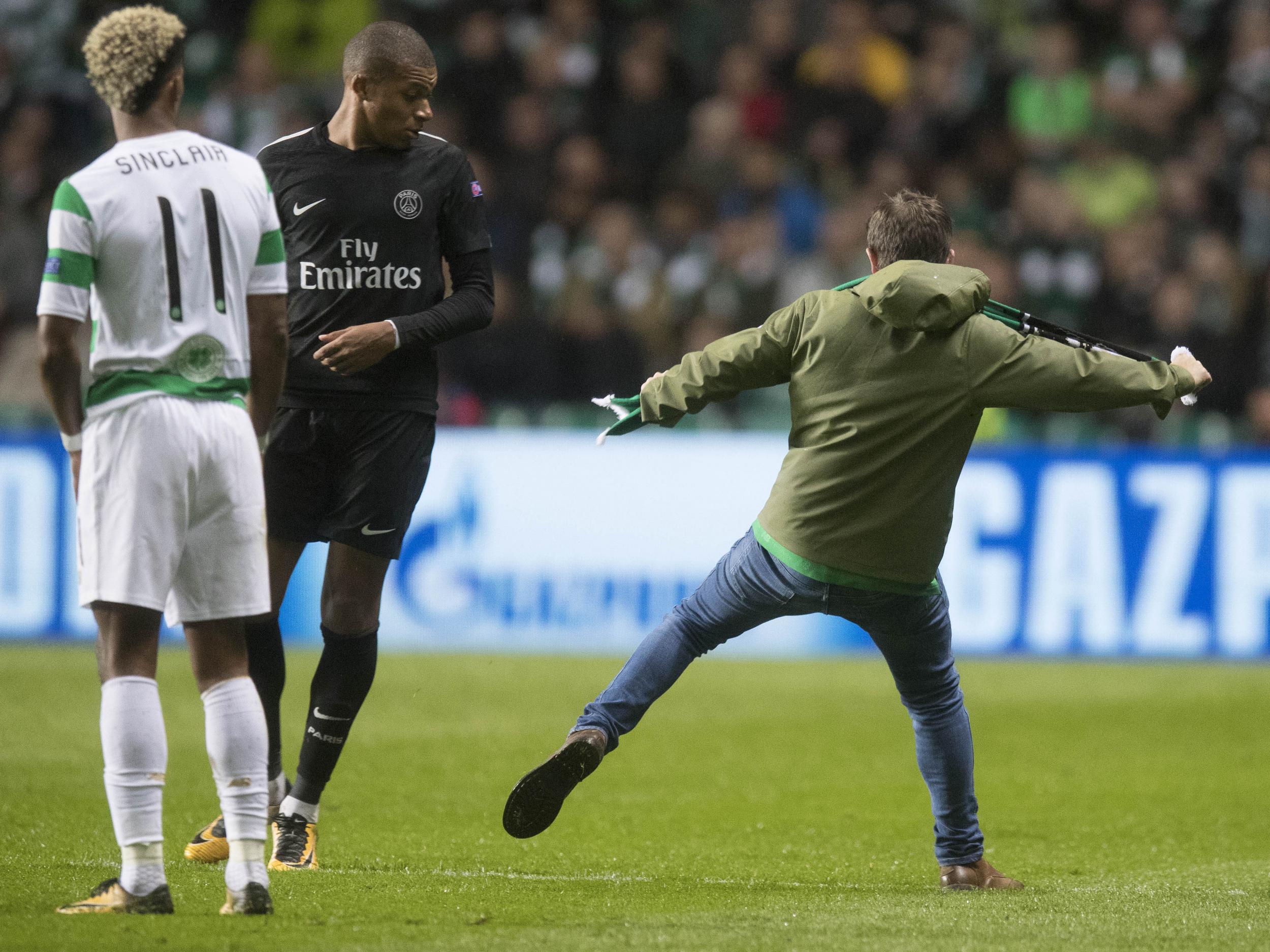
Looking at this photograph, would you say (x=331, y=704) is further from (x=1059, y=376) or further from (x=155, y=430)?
(x=1059, y=376)

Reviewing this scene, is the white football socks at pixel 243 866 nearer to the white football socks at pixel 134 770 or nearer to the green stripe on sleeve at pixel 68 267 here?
the white football socks at pixel 134 770

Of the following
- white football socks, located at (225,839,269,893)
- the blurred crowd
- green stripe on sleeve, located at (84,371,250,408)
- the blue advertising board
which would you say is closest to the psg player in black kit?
white football socks, located at (225,839,269,893)

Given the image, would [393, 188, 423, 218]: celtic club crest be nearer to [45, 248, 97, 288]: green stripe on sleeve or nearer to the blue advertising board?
[45, 248, 97, 288]: green stripe on sleeve

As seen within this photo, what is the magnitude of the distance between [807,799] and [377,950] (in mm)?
3573

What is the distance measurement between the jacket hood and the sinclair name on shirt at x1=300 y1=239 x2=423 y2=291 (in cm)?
161

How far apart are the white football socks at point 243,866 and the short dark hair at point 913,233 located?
7.71ft

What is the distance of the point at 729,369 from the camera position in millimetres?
4867

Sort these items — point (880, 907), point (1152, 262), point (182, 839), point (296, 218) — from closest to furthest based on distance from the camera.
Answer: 1. point (880, 907)
2. point (296, 218)
3. point (182, 839)
4. point (1152, 262)

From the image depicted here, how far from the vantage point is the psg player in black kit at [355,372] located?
5516 millimetres

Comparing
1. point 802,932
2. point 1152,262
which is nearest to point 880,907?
point 802,932

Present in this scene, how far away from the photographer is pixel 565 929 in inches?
171

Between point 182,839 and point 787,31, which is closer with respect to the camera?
point 182,839

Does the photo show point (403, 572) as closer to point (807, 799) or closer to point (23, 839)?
point (807, 799)

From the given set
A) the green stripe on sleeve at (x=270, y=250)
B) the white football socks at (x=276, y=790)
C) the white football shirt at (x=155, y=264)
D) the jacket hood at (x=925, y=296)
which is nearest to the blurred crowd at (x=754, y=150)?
the white football socks at (x=276, y=790)
